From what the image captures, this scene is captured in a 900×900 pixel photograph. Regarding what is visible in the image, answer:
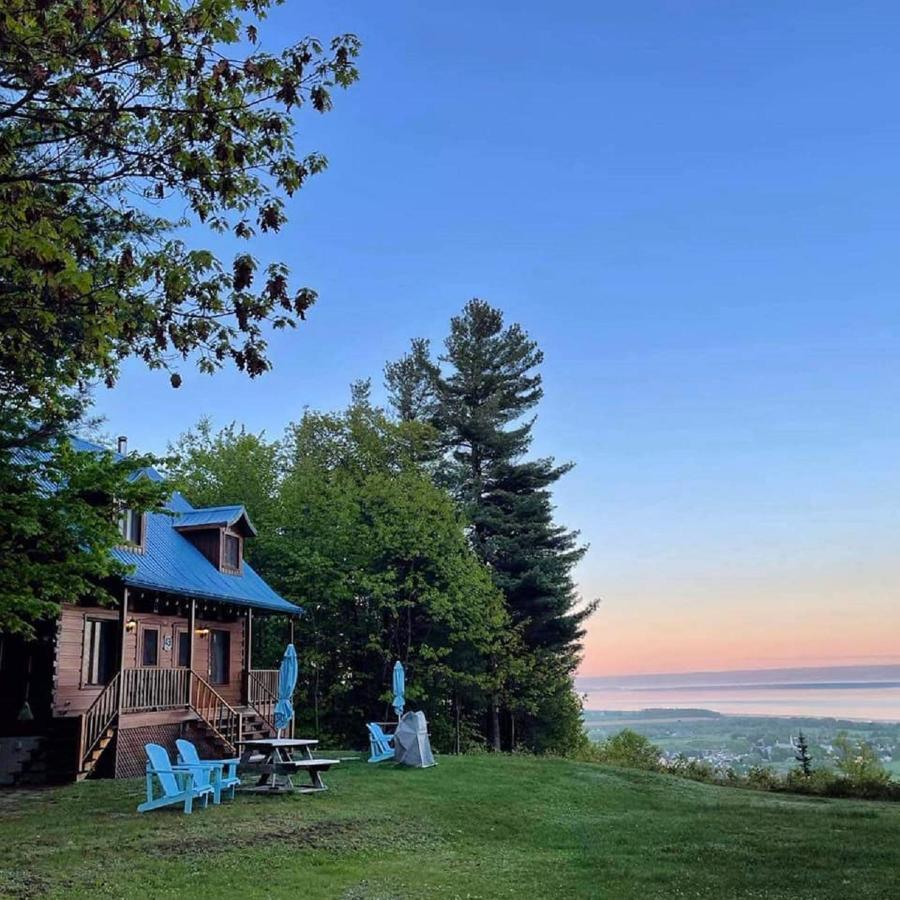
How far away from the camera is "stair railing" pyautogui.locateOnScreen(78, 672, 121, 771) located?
47.2ft

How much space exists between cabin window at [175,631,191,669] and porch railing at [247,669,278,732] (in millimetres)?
2603

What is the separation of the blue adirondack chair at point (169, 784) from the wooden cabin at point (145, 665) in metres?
3.21

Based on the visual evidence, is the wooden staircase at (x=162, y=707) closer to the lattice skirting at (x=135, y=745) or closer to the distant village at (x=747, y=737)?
the lattice skirting at (x=135, y=745)

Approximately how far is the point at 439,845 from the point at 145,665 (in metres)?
11.5

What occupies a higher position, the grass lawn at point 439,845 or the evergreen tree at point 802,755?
the grass lawn at point 439,845

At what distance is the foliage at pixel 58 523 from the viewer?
9680mm

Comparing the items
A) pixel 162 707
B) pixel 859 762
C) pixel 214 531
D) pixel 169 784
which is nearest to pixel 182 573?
pixel 214 531

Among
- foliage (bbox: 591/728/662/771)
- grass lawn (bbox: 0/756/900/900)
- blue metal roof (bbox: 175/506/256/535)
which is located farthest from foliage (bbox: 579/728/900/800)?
blue metal roof (bbox: 175/506/256/535)

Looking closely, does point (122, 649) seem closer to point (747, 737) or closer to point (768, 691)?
point (747, 737)

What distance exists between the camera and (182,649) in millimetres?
20516

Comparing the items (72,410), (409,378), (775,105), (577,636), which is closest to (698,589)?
(577,636)

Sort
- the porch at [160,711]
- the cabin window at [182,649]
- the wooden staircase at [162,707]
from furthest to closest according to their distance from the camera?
the cabin window at [182,649]
the porch at [160,711]
the wooden staircase at [162,707]

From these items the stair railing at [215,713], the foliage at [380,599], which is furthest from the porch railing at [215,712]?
the foliage at [380,599]

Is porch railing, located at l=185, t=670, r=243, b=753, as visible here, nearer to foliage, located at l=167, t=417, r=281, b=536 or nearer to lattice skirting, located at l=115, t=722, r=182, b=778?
lattice skirting, located at l=115, t=722, r=182, b=778
